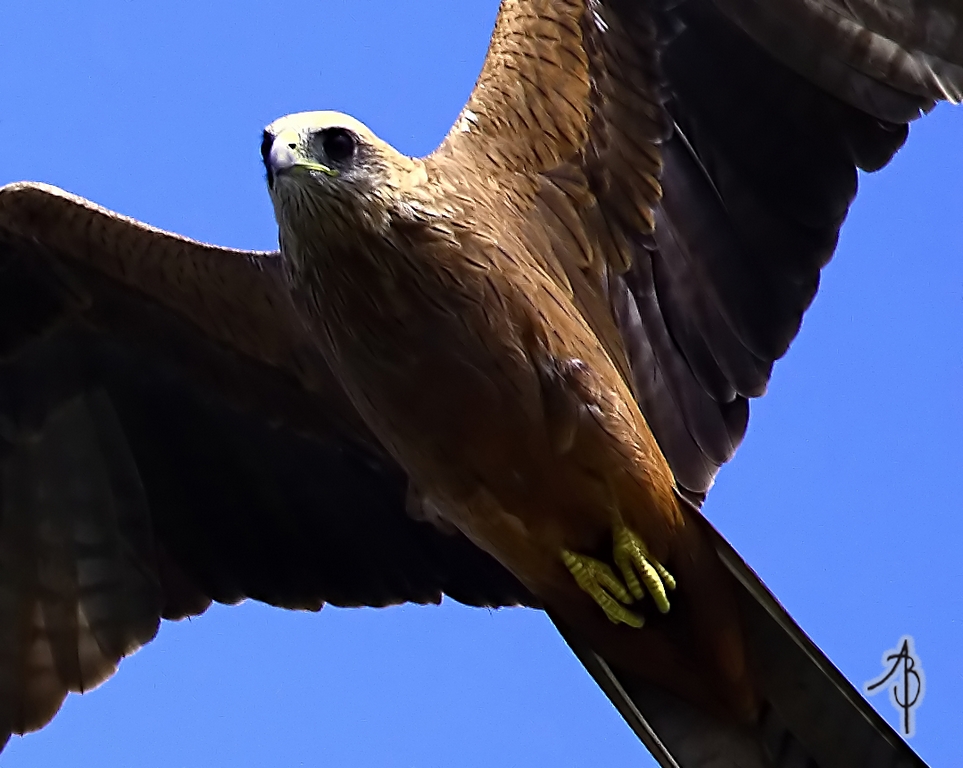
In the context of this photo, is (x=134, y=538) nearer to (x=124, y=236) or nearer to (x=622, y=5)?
(x=124, y=236)

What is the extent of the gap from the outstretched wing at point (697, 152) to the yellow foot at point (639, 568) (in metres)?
0.45

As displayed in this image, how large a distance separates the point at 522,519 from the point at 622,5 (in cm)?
147

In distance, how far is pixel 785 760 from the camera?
13.7 ft

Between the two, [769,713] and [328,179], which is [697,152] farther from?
[769,713]

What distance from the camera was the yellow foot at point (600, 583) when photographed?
427 centimetres

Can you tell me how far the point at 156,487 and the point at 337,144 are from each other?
68.8 inches

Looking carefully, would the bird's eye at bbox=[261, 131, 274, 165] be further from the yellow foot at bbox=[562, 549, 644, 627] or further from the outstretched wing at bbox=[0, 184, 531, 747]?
the yellow foot at bbox=[562, 549, 644, 627]

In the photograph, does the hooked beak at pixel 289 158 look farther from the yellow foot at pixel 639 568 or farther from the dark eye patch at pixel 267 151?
the yellow foot at pixel 639 568

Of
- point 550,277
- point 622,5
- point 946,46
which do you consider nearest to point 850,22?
point 946,46

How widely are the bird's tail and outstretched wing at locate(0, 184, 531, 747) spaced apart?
2.20 ft

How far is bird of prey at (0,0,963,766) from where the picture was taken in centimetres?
407

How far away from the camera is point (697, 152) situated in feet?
15.3

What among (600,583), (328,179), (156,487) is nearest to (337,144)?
(328,179)

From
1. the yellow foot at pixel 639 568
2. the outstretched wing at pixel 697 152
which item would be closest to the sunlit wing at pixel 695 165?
the outstretched wing at pixel 697 152
